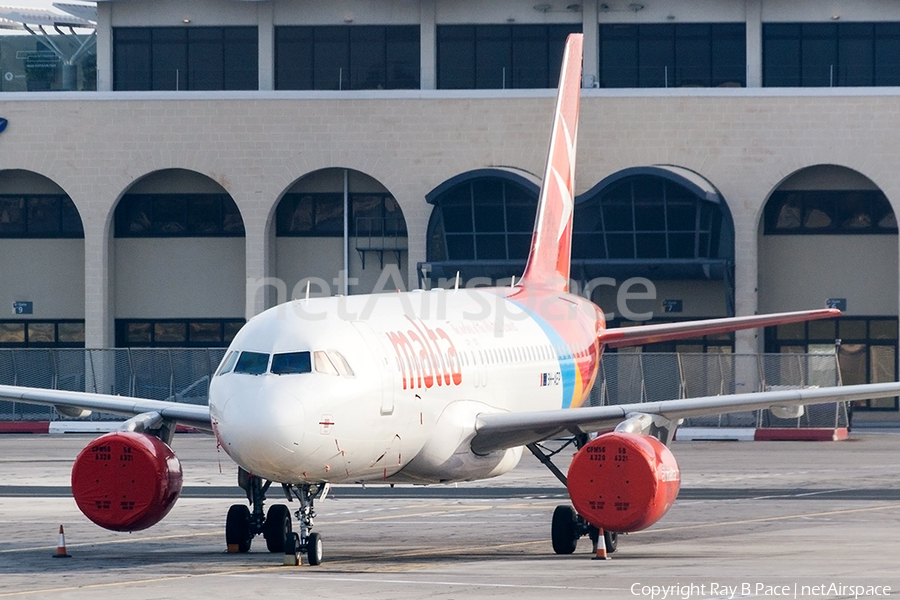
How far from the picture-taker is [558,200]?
34.7m

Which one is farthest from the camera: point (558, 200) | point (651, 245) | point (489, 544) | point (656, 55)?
point (656, 55)

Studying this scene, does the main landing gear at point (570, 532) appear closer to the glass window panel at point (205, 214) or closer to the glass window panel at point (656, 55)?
the glass window panel at point (656, 55)

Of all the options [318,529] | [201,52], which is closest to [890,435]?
[318,529]

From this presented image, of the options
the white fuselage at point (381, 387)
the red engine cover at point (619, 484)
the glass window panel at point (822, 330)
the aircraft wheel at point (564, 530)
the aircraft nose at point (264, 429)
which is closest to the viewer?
the aircraft nose at point (264, 429)

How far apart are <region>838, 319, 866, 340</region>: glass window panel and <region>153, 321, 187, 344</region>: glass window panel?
1026 inches

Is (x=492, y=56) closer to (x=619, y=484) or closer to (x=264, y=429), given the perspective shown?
(x=619, y=484)

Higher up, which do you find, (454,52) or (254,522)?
(454,52)

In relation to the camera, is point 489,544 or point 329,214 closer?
point 489,544

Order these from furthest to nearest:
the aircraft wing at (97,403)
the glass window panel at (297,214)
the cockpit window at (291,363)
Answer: the glass window panel at (297,214), the aircraft wing at (97,403), the cockpit window at (291,363)

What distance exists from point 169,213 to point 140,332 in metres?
5.00

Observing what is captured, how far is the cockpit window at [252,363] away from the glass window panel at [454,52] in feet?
138

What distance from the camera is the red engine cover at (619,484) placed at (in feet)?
69.6

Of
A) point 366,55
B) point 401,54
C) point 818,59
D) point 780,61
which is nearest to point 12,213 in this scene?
point 366,55

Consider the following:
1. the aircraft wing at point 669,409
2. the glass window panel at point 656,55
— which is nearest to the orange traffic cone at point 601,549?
the aircraft wing at point 669,409
